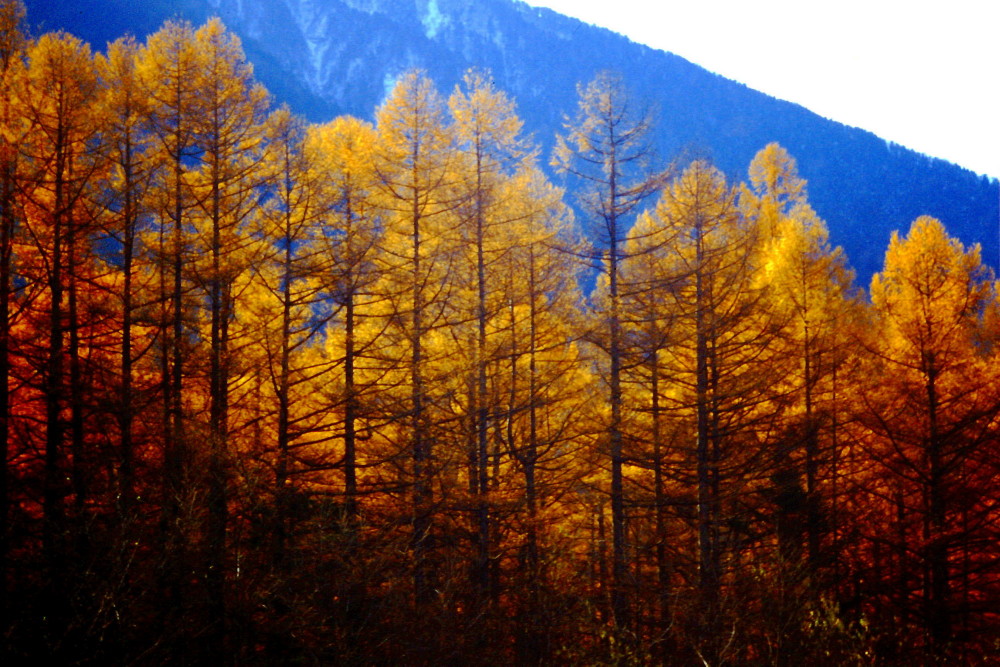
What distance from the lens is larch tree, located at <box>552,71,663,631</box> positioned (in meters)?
11.6

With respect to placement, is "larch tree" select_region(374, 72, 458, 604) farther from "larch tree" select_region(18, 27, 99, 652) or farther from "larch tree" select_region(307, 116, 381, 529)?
"larch tree" select_region(18, 27, 99, 652)

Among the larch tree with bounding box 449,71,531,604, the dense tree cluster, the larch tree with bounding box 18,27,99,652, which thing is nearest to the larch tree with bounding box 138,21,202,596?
the dense tree cluster

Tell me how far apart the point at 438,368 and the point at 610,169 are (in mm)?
4941

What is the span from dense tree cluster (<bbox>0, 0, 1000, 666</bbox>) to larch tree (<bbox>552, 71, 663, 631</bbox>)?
2.3 inches

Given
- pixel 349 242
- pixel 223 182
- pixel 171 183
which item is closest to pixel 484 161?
pixel 349 242

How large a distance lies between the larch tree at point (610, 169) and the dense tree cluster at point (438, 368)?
0.06m

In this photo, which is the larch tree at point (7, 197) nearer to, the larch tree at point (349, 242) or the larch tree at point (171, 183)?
the larch tree at point (171, 183)

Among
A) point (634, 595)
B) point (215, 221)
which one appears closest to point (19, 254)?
point (215, 221)

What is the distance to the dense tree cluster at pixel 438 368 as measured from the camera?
31.6 feet

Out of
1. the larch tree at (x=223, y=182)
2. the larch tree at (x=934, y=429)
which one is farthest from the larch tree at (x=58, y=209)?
the larch tree at (x=934, y=429)

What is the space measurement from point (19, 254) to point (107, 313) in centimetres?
152

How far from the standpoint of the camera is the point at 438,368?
12.4 metres

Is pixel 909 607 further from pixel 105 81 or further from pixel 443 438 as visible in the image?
pixel 105 81

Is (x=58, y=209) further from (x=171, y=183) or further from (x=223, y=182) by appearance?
(x=223, y=182)
